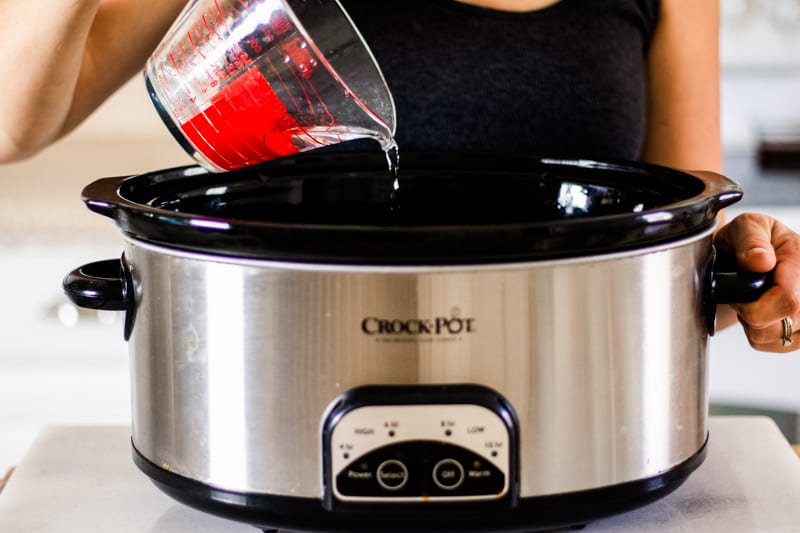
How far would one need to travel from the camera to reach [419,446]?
591mm

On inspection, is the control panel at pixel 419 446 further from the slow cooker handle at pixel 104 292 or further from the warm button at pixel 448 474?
the slow cooker handle at pixel 104 292

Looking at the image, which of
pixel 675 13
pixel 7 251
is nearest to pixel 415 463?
pixel 675 13

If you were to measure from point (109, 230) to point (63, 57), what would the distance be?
86 centimetres

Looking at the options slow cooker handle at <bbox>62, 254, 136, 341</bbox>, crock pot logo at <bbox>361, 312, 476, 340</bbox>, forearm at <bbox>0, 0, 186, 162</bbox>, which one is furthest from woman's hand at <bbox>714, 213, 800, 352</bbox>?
forearm at <bbox>0, 0, 186, 162</bbox>

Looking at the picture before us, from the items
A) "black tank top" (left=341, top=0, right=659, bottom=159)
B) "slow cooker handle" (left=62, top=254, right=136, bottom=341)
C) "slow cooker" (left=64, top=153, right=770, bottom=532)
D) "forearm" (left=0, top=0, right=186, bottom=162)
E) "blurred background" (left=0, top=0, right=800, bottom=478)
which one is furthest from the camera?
"blurred background" (left=0, top=0, right=800, bottom=478)

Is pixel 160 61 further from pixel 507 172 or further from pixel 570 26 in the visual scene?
pixel 570 26

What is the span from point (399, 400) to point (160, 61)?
319 millimetres

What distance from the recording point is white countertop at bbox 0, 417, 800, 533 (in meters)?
0.70

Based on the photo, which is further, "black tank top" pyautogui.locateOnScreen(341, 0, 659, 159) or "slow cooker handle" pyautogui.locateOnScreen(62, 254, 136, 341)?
"black tank top" pyautogui.locateOnScreen(341, 0, 659, 159)

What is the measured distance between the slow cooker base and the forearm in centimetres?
40

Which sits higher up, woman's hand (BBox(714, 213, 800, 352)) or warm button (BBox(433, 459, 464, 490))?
Result: woman's hand (BBox(714, 213, 800, 352))

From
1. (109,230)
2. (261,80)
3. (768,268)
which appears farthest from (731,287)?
(109,230)

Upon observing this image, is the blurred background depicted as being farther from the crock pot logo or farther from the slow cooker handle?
the crock pot logo

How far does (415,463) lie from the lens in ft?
1.95
